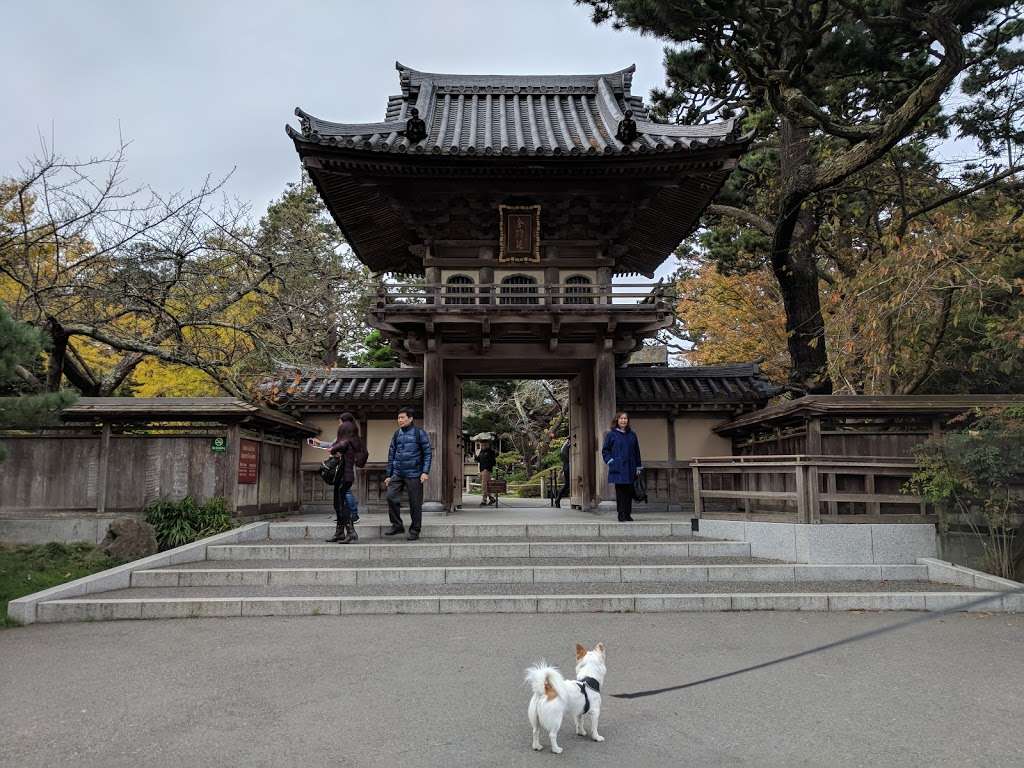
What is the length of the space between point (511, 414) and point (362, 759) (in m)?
30.9

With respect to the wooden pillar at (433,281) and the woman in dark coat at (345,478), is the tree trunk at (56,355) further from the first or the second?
the wooden pillar at (433,281)

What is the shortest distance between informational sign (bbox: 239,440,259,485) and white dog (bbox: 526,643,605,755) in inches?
363

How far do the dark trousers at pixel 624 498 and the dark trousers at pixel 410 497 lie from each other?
3.54 meters

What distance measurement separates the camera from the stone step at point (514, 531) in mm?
10047

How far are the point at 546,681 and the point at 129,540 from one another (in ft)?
26.7

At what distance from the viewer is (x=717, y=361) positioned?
963 inches

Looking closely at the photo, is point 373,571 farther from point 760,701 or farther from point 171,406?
point 171,406

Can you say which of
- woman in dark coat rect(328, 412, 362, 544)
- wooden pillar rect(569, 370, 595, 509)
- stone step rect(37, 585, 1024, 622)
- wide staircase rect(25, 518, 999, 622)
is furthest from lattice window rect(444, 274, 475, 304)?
stone step rect(37, 585, 1024, 622)

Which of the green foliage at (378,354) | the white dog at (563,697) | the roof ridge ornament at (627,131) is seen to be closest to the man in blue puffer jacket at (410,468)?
the white dog at (563,697)

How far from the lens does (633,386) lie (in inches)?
597

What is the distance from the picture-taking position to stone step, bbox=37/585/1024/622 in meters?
6.72

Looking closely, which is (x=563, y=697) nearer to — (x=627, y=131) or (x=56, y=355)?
(x=627, y=131)

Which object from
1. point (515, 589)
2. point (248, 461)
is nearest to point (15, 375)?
point (248, 461)

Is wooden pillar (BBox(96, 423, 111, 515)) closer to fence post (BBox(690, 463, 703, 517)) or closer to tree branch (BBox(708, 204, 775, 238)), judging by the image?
fence post (BBox(690, 463, 703, 517))
